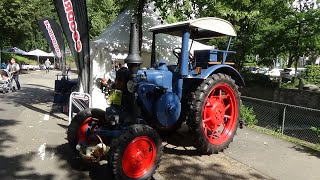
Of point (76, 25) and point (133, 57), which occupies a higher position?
point (76, 25)

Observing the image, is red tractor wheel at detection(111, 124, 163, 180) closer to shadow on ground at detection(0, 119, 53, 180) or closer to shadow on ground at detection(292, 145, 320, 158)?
shadow on ground at detection(0, 119, 53, 180)

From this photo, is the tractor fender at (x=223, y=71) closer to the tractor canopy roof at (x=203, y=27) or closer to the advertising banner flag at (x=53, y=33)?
the tractor canopy roof at (x=203, y=27)

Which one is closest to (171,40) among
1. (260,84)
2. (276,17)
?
(276,17)

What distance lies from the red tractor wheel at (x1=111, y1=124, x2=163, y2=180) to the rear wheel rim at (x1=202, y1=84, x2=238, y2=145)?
1363 millimetres

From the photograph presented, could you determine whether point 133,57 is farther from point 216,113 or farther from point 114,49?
point 114,49

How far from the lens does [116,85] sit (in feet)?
17.9

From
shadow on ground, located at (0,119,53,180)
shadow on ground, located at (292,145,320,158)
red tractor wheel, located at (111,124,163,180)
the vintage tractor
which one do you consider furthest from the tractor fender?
shadow on ground, located at (0,119,53,180)

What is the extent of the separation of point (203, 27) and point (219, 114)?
1719 mm

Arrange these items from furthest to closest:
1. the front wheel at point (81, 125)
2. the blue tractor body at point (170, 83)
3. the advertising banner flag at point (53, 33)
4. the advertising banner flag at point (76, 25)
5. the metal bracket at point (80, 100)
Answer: the advertising banner flag at point (53, 33) → the advertising banner flag at point (76, 25) → the metal bracket at point (80, 100) → the front wheel at point (81, 125) → the blue tractor body at point (170, 83)

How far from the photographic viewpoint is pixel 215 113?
6.34 m

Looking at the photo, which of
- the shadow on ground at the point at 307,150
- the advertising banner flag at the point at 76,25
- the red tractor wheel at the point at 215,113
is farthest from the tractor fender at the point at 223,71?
the advertising banner flag at the point at 76,25

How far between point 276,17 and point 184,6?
33.7 feet

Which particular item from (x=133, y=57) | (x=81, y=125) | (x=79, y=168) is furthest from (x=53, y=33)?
(x=133, y=57)

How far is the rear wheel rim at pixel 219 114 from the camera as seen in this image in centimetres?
629
